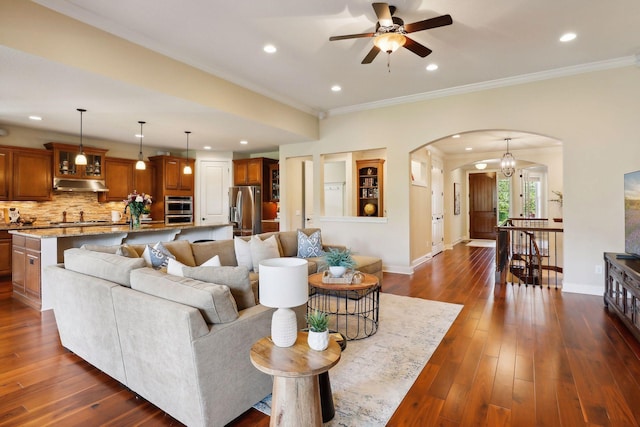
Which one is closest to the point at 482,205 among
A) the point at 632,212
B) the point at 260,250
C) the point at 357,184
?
the point at 357,184

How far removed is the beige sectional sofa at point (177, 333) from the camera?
1746 mm

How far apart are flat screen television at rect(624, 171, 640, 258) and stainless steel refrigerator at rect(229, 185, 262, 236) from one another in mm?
6700

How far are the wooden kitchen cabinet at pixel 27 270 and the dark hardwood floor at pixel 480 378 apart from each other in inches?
11.2

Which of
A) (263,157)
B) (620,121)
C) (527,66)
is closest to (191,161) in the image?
(263,157)

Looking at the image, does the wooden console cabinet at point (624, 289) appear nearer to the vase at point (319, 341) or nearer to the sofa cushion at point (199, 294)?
the vase at point (319, 341)

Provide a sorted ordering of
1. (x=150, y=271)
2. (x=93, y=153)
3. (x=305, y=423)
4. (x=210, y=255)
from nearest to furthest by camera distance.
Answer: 1. (x=305, y=423)
2. (x=150, y=271)
3. (x=210, y=255)
4. (x=93, y=153)

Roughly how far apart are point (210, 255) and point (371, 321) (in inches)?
80.4

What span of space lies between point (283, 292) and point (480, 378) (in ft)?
5.86

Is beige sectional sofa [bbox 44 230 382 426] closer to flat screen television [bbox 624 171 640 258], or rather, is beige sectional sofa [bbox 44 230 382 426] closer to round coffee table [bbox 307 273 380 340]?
round coffee table [bbox 307 273 380 340]

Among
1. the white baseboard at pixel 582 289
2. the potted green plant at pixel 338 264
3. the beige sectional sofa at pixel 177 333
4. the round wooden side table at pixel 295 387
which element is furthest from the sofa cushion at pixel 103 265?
the white baseboard at pixel 582 289

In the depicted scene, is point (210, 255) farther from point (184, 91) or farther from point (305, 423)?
point (305, 423)

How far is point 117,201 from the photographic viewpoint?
287 inches

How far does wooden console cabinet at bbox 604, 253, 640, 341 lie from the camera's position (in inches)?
119

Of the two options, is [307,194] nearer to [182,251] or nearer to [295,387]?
[182,251]
